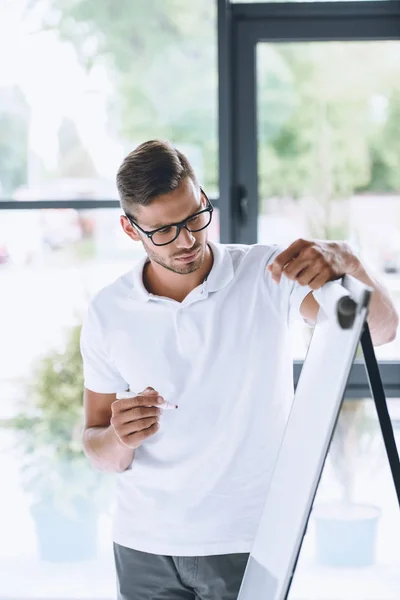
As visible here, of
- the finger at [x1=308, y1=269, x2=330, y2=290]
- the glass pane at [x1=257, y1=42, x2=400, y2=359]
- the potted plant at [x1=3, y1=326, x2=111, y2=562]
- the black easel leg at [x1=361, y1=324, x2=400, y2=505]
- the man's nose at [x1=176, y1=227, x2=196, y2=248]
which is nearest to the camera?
the black easel leg at [x1=361, y1=324, x2=400, y2=505]

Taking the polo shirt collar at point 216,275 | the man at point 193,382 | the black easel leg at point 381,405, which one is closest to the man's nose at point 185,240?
the man at point 193,382

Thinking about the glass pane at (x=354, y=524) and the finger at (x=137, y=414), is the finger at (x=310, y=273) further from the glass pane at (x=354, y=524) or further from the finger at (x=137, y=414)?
the glass pane at (x=354, y=524)

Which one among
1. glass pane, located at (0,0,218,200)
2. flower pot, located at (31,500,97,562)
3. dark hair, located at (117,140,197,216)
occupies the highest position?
glass pane, located at (0,0,218,200)

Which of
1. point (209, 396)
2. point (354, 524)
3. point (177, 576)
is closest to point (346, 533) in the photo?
point (354, 524)

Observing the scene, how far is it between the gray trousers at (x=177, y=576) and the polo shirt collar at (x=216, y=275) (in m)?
0.53

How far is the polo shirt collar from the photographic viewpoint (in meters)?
1.59

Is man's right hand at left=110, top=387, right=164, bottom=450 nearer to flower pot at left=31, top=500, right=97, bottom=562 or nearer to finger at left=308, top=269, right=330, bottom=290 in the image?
finger at left=308, top=269, right=330, bottom=290

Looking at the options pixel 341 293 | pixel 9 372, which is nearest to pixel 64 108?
pixel 9 372

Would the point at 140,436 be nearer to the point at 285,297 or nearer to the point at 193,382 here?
the point at 193,382

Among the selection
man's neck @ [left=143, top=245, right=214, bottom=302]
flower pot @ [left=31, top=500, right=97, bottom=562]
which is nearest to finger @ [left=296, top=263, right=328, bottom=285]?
man's neck @ [left=143, top=245, right=214, bottom=302]

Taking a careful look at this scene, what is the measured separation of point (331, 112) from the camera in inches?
105

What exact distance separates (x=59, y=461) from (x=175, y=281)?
139 cm

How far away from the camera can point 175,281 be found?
1.65m

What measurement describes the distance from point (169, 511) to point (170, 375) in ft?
0.89
